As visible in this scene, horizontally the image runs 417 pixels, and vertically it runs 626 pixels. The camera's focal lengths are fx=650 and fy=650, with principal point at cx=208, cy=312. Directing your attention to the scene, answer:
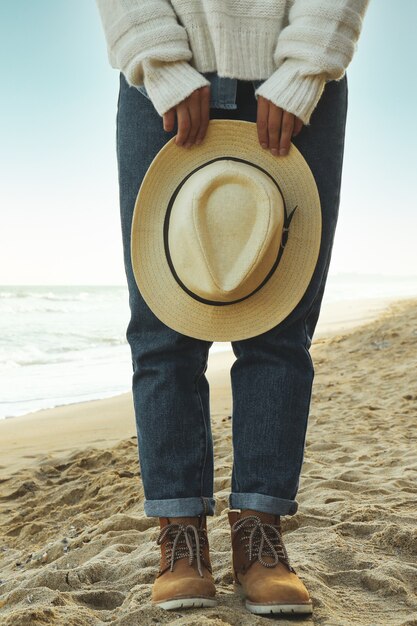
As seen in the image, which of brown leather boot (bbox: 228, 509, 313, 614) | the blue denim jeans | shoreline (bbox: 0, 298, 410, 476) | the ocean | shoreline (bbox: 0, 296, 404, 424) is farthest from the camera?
the ocean

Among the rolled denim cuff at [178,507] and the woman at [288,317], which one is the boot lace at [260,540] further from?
the rolled denim cuff at [178,507]

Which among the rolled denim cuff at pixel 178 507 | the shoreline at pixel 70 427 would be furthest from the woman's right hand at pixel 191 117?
the shoreline at pixel 70 427

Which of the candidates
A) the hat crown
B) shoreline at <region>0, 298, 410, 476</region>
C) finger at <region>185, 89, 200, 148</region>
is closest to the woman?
finger at <region>185, 89, 200, 148</region>

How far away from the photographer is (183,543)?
1459mm

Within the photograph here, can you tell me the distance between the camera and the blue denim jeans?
4.89 feet

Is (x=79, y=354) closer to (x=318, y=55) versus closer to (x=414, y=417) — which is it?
(x=414, y=417)

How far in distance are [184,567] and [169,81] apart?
1.07 metres

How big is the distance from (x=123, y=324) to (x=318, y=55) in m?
12.1

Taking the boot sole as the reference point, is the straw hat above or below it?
above

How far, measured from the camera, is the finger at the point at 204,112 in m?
1.44

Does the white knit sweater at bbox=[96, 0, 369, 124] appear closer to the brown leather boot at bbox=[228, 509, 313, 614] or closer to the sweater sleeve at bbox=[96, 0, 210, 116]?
the sweater sleeve at bbox=[96, 0, 210, 116]

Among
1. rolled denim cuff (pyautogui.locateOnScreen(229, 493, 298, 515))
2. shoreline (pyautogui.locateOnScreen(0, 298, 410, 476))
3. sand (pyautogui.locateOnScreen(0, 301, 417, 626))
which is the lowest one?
shoreline (pyautogui.locateOnScreen(0, 298, 410, 476))

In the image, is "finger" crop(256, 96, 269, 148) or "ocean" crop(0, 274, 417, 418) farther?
"ocean" crop(0, 274, 417, 418)

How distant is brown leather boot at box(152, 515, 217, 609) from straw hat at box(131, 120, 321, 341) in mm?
435
